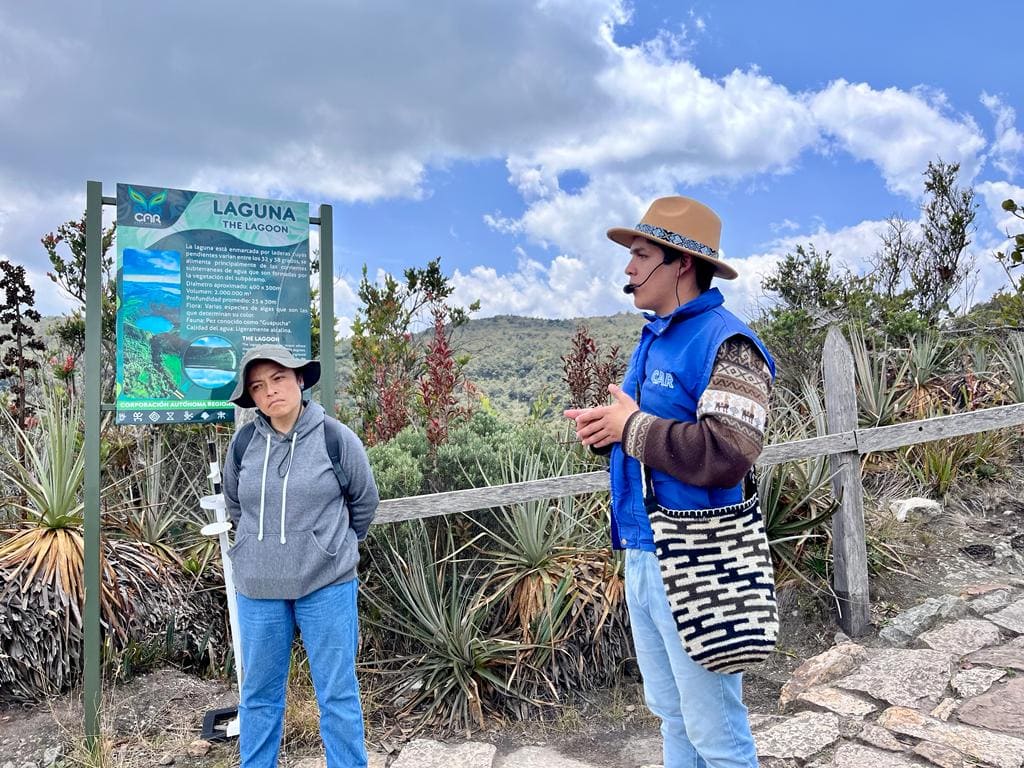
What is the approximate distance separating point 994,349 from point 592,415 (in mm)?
9121

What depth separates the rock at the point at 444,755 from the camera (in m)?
3.58

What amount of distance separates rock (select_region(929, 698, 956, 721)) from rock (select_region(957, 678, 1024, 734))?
0.05 m

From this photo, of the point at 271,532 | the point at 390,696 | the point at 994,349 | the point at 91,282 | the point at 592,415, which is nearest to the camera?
the point at 592,415

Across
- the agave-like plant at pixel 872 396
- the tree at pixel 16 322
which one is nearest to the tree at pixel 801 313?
the agave-like plant at pixel 872 396

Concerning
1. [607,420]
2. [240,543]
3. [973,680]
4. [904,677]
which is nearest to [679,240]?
[607,420]

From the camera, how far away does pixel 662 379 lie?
2084 mm

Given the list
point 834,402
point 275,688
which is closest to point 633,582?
point 275,688

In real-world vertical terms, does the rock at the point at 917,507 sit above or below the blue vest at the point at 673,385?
below

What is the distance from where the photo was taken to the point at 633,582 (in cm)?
217

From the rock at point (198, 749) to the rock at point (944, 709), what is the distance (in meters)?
3.58

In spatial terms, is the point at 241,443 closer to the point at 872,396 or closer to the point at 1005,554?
the point at 1005,554

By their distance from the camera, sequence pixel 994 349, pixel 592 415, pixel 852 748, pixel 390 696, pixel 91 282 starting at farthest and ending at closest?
1. pixel 994 349
2. pixel 390 696
3. pixel 91 282
4. pixel 852 748
5. pixel 592 415

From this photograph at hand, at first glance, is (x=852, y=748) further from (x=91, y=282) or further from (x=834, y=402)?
(x=91, y=282)

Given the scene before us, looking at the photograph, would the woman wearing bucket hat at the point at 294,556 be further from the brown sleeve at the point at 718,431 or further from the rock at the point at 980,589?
the rock at the point at 980,589
